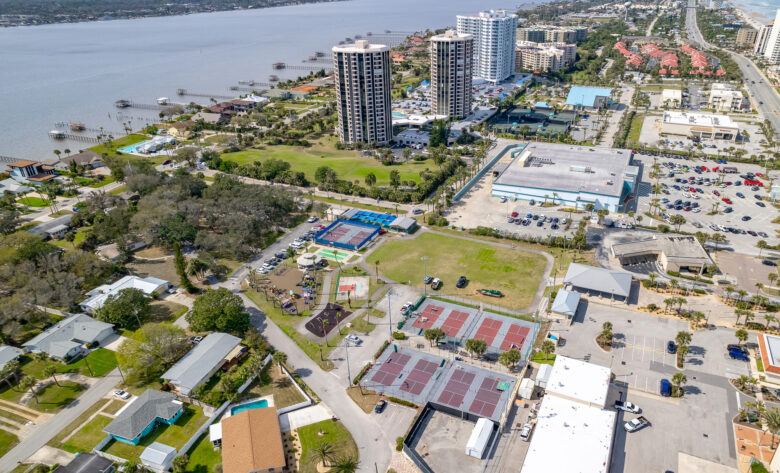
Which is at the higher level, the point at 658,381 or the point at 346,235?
the point at 346,235

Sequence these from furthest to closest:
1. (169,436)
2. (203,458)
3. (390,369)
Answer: (390,369), (169,436), (203,458)

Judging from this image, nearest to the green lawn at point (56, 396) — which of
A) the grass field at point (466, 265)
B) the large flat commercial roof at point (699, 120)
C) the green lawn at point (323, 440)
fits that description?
the green lawn at point (323, 440)

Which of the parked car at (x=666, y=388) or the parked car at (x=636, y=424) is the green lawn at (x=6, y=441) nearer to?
the parked car at (x=636, y=424)

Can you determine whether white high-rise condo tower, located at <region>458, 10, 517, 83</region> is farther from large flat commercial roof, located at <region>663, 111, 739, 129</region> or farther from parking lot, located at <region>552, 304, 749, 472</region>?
parking lot, located at <region>552, 304, 749, 472</region>

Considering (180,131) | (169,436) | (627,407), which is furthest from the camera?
(180,131)

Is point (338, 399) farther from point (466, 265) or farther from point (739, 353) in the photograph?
point (739, 353)

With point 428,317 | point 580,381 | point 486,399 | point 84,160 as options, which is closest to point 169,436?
point 486,399

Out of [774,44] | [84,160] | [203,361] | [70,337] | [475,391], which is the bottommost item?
[475,391]

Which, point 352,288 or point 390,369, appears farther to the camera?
point 352,288
